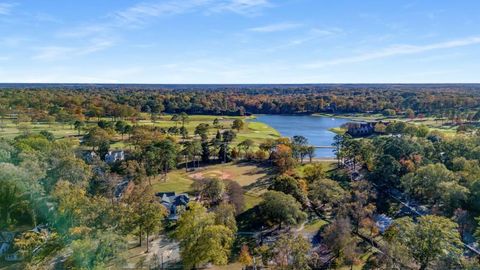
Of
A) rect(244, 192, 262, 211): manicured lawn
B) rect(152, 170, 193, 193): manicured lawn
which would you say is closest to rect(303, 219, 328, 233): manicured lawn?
rect(244, 192, 262, 211): manicured lawn

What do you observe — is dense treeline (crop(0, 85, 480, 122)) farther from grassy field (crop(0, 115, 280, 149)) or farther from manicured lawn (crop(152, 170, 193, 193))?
manicured lawn (crop(152, 170, 193, 193))

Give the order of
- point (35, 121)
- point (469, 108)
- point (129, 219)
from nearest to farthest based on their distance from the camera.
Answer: point (129, 219)
point (35, 121)
point (469, 108)

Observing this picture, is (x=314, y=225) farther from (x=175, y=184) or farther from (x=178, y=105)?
(x=178, y=105)

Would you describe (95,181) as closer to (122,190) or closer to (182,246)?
(122,190)

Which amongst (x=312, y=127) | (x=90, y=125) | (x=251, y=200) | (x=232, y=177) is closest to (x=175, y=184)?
(x=232, y=177)

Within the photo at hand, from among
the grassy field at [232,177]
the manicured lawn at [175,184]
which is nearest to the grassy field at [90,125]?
the grassy field at [232,177]

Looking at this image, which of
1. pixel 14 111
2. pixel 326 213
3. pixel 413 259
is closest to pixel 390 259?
pixel 413 259

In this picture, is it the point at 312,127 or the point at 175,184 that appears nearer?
the point at 175,184

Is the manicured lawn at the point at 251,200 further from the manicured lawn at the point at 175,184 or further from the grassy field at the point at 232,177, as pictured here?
the manicured lawn at the point at 175,184
